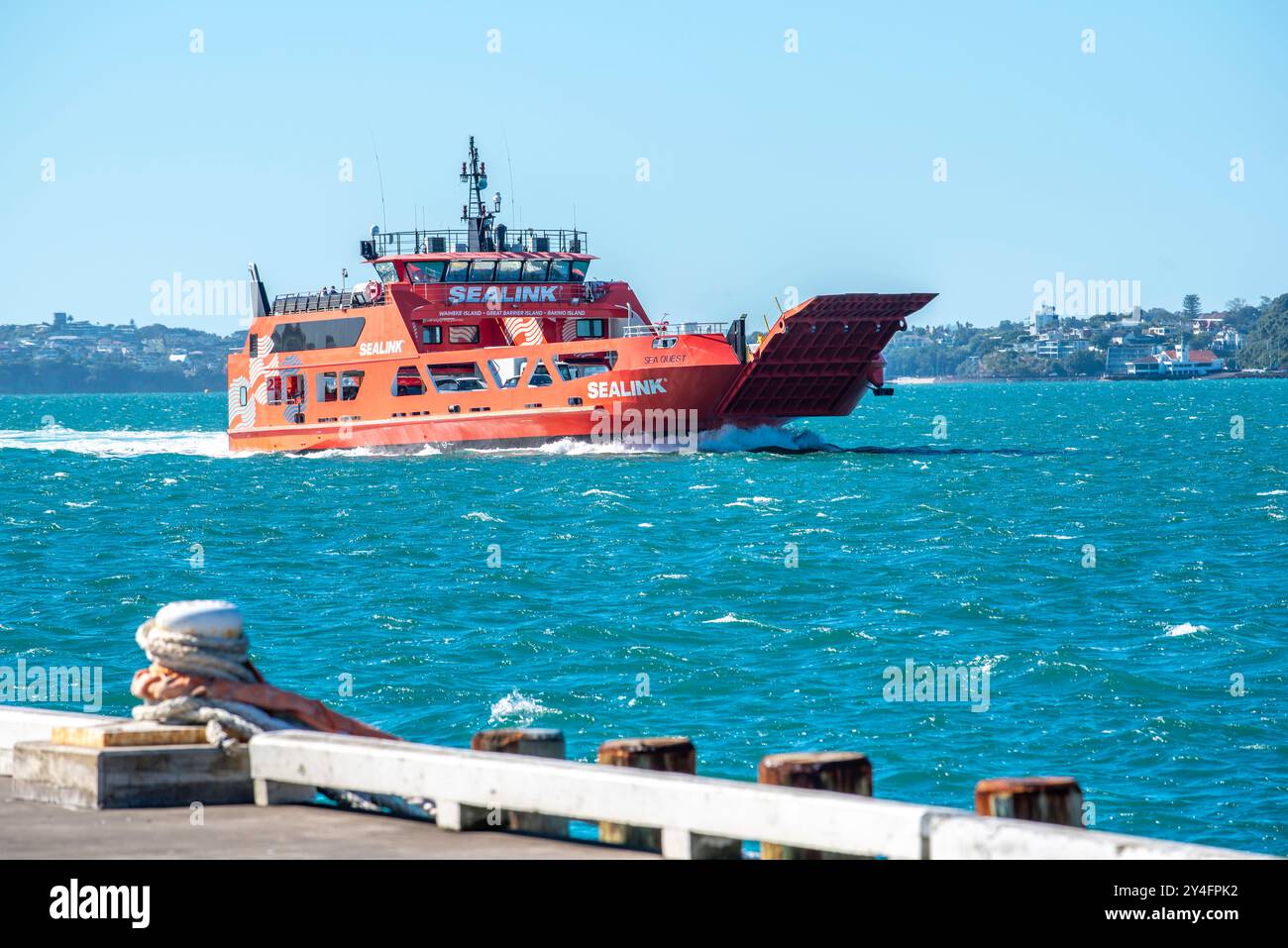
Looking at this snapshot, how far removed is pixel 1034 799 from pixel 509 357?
41.0 m

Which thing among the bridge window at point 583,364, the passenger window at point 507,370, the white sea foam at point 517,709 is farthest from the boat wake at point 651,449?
the white sea foam at point 517,709

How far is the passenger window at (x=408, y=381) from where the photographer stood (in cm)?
4916

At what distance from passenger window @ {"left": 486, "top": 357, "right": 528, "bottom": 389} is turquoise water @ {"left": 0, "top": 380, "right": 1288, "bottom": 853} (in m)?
2.11

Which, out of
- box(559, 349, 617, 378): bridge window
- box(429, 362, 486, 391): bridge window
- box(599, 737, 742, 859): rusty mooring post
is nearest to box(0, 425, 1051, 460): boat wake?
box(429, 362, 486, 391): bridge window

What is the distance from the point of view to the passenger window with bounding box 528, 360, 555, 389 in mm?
46812

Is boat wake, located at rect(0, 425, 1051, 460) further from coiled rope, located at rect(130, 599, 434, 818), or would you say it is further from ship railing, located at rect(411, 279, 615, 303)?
coiled rope, located at rect(130, 599, 434, 818)

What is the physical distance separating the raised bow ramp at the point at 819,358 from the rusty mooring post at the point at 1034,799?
115 ft

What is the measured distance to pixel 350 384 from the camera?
5131cm

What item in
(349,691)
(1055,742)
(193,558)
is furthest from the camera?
(193,558)

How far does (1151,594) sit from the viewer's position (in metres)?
23.6

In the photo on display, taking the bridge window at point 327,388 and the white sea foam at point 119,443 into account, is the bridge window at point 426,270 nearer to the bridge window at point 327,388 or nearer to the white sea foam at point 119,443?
the bridge window at point 327,388

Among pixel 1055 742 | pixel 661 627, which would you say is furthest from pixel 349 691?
pixel 1055 742

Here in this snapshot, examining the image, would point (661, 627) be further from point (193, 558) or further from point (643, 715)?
point (193, 558)
